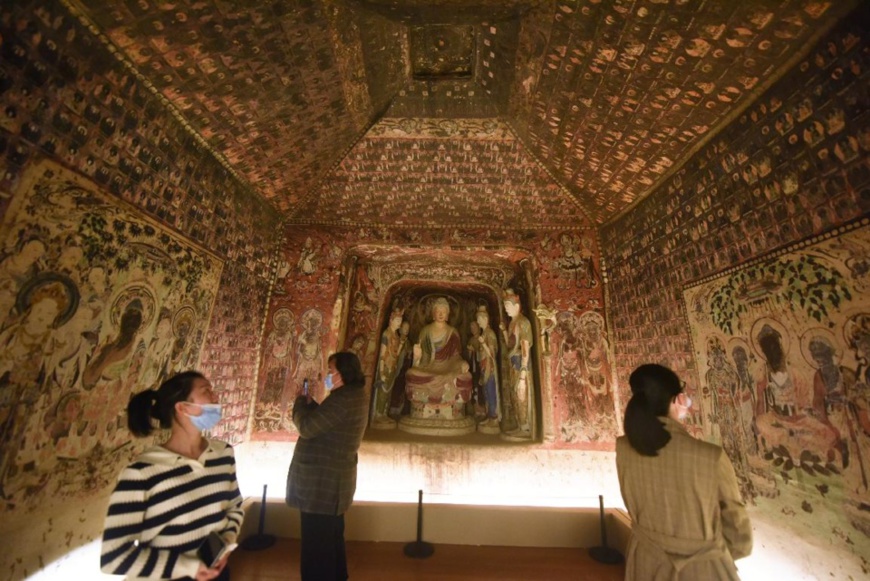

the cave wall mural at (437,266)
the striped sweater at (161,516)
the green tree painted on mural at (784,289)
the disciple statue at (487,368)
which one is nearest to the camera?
the striped sweater at (161,516)

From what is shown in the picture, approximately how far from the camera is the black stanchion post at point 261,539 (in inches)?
153

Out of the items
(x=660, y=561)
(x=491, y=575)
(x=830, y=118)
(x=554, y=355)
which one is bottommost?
(x=491, y=575)

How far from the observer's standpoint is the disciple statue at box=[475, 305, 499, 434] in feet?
20.0

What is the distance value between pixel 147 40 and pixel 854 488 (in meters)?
5.79

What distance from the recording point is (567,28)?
10.4 feet

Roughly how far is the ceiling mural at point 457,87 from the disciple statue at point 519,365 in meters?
1.40

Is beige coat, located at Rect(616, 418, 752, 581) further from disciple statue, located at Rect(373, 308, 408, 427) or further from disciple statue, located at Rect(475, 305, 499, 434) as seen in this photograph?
disciple statue, located at Rect(373, 308, 408, 427)

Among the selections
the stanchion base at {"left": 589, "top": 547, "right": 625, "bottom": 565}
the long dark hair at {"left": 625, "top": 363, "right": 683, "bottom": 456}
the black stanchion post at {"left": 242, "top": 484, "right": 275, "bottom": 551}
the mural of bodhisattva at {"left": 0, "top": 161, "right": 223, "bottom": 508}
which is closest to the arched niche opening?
the stanchion base at {"left": 589, "top": 547, "right": 625, "bottom": 565}

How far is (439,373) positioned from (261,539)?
3231 millimetres

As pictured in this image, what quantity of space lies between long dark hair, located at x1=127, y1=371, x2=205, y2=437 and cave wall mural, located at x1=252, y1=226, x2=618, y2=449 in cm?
337

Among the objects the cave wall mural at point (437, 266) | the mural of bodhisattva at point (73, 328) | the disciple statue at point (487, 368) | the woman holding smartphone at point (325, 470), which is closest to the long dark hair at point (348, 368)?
the woman holding smartphone at point (325, 470)

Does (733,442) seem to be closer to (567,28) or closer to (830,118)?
(830,118)

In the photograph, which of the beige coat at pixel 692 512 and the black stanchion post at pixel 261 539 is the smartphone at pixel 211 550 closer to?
the beige coat at pixel 692 512

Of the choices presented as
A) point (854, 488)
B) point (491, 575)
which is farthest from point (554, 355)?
point (854, 488)
